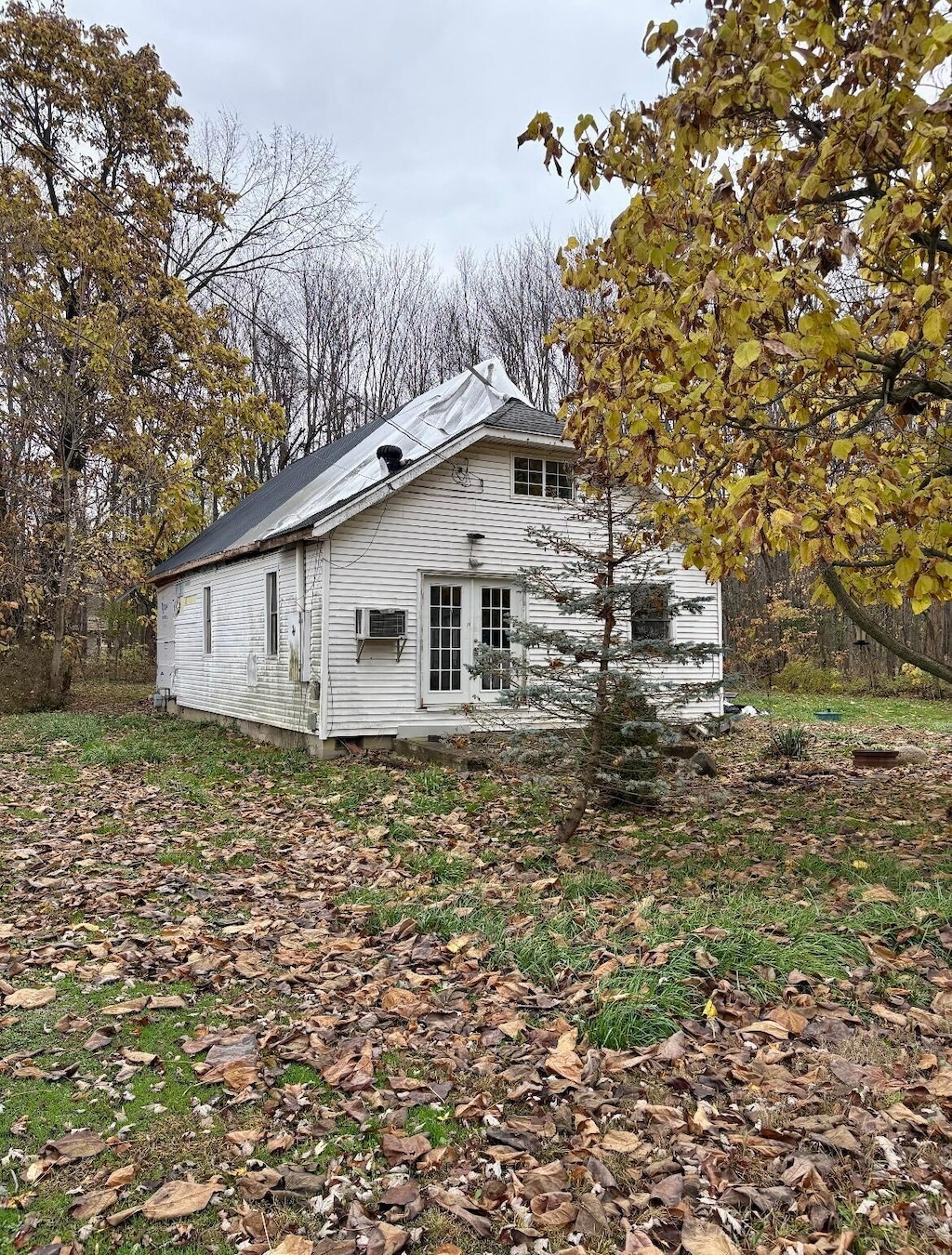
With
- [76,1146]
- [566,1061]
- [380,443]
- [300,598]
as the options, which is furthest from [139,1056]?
[380,443]

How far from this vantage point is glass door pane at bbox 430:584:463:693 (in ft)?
38.9

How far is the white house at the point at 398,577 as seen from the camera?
436 inches

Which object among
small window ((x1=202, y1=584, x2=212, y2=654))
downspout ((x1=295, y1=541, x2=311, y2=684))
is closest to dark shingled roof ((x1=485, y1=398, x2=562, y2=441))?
downspout ((x1=295, y1=541, x2=311, y2=684))

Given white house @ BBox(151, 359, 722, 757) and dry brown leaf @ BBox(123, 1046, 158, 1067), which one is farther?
white house @ BBox(151, 359, 722, 757)

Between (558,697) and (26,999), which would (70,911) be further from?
(558,697)

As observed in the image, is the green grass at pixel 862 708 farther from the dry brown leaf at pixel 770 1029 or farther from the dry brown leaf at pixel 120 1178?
the dry brown leaf at pixel 120 1178

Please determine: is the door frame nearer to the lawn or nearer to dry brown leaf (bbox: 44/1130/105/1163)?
the lawn

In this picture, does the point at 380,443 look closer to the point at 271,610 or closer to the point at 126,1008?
the point at 271,610

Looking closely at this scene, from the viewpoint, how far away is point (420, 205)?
21469 mm

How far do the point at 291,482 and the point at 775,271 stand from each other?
14.1 m

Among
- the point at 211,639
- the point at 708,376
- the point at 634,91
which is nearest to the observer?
the point at 708,376

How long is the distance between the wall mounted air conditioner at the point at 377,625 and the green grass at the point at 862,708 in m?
7.80

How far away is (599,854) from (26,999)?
3877 mm

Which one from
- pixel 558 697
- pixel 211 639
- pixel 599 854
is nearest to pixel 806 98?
pixel 558 697
